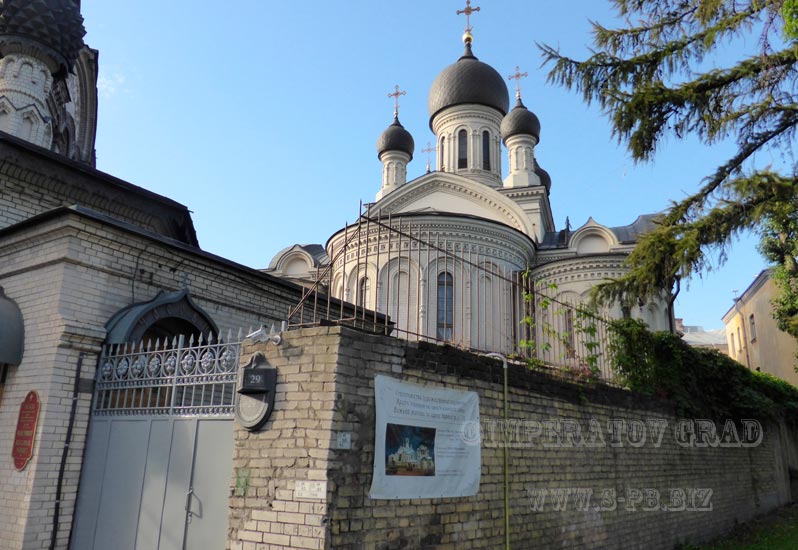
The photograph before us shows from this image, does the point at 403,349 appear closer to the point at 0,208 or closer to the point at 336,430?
the point at 336,430

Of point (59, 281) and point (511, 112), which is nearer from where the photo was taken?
point (59, 281)

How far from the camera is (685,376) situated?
10.8 metres

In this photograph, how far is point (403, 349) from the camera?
511cm

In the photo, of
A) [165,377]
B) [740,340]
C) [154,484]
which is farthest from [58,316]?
[740,340]

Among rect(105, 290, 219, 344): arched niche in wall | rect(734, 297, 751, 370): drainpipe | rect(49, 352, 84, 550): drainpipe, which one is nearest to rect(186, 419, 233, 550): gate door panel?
rect(105, 290, 219, 344): arched niche in wall

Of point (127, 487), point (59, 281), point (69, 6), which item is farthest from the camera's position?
point (69, 6)

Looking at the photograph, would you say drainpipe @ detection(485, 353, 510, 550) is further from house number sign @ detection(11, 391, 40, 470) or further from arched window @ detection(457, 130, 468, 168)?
arched window @ detection(457, 130, 468, 168)

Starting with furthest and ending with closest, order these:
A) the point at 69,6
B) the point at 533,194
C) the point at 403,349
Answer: the point at 533,194 → the point at 69,6 → the point at 403,349

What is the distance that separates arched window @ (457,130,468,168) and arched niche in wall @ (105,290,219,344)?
1957 cm

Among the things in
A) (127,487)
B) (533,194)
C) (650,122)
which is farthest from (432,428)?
(533,194)

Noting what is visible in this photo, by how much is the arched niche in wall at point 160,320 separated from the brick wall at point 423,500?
6.98 feet

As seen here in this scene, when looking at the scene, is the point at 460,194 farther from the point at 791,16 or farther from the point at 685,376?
the point at 791,16

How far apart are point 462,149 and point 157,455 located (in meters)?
22.2

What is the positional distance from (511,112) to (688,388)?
19.1 m
